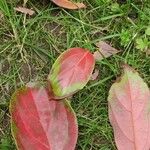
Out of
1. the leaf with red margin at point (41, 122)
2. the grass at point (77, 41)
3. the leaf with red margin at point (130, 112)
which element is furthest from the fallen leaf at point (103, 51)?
the leaf with red margin at point (41, 122)

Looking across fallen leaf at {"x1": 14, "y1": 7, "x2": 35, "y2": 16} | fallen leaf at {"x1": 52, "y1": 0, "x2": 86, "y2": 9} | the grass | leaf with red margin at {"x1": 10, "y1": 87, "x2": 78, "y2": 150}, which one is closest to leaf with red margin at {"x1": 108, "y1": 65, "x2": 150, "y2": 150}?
the grass

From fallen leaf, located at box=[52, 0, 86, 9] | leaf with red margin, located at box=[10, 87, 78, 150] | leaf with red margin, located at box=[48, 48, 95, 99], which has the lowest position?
leaf with red margin, located at box=[10, 87, 78, 150]

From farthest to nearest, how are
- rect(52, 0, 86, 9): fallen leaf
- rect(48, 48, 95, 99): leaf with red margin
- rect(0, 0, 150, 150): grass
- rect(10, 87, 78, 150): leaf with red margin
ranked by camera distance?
rect(52, 0, 86, 9): fallen leaf
rect(0, 0, 150, 150): grass
rect(48, 48, 95, 99): leaf with red margin
rect(10, 87, 78, 150): leaf with red margin

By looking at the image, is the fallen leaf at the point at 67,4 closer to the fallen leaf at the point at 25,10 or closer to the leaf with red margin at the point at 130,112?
the fallen leaf at the point at 25,10

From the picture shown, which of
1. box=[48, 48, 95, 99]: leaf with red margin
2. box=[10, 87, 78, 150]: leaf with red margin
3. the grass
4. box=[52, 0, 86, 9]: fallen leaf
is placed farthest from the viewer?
box=[52, 0, 86, 9]: fallen leaf

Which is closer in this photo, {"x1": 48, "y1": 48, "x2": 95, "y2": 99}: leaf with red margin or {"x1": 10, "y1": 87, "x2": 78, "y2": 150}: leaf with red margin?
{"x1": 10, "y1": 87, "x2": 78, "y2": 150}: leaf with red margin

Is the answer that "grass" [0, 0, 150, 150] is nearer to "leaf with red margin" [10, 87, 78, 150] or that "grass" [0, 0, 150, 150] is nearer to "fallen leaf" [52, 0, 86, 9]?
"fallen leaf" [52, 0, 86, 9]

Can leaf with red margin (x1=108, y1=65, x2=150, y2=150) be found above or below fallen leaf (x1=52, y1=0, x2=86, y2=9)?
below

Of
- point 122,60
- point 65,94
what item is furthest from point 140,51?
point 65,94

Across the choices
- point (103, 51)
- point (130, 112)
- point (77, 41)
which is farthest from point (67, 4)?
point (130, 112)
